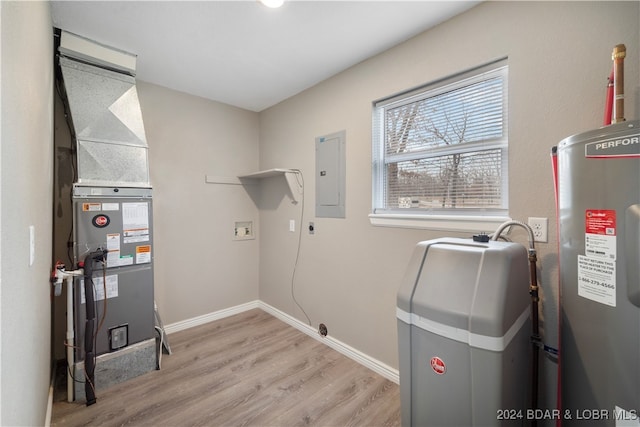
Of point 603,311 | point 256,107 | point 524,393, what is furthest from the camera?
point 256,107

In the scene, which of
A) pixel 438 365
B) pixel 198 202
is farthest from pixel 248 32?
pixel 438 365

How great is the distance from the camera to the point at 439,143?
6.31ft

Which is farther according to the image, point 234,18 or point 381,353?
point 381,353

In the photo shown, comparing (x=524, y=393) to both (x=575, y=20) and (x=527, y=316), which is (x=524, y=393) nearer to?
(x=527, y=316)

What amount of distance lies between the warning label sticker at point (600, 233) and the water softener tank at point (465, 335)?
25cm

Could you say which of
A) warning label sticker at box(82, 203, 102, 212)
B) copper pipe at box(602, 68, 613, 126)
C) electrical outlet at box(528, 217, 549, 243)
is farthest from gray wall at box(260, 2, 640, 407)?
warning label sticker at box(82, 203, 102, 212)

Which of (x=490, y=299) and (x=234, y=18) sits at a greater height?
(x=234, y=18)

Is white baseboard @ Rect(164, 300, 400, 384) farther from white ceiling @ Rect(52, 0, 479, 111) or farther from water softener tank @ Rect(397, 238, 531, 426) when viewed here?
white ceiling @ Rect(52, 0, 479, 111)

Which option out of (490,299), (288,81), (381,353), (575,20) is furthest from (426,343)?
(288,81)

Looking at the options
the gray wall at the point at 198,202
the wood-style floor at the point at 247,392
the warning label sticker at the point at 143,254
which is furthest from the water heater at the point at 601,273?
the gray wall at the point at 198,202

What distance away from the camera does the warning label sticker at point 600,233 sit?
0.95m

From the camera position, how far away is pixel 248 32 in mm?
1964

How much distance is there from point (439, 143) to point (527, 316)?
3.88 feet

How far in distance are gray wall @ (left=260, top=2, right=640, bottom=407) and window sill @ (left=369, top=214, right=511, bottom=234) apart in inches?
2.5
